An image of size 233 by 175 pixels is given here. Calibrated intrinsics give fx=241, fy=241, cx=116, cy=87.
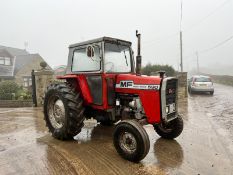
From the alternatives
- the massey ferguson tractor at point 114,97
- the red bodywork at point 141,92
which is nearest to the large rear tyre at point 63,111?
the massey ferguson tractor at point 114,97

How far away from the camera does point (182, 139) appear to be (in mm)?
5797

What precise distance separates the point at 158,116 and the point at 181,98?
33.9 ft

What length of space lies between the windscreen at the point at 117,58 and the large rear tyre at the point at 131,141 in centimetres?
145

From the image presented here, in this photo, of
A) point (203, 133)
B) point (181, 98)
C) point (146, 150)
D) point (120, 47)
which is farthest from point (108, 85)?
point (181, 98)

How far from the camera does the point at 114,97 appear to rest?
17.6 ft

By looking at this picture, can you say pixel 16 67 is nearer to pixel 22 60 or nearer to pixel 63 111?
pixel 22 60

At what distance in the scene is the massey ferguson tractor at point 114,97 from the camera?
469 centimetres

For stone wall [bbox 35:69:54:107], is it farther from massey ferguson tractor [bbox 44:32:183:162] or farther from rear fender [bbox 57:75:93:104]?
rear fender [bbox 57:75:93:104]

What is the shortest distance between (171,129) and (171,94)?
998mm

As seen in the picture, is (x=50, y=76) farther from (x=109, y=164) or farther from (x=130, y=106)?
(x=109, y=164)

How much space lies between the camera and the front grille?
500 centimetres

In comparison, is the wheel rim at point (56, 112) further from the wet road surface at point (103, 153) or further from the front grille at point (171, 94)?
the front grille at point (171, 94)

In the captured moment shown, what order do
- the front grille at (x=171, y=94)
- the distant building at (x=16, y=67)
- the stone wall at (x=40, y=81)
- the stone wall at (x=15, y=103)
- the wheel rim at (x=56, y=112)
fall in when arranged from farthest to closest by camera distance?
1. the distant building at (x=16, y=67)
2. the stone wall at (x=15, y=103)
3. the stone wall at (x=40, y=81)
4. the wheel rim at (x=56, y=112)
5. the front grille at (x=171, y=94)

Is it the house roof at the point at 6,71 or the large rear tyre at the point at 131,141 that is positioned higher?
the house roof at the point at 6,71
